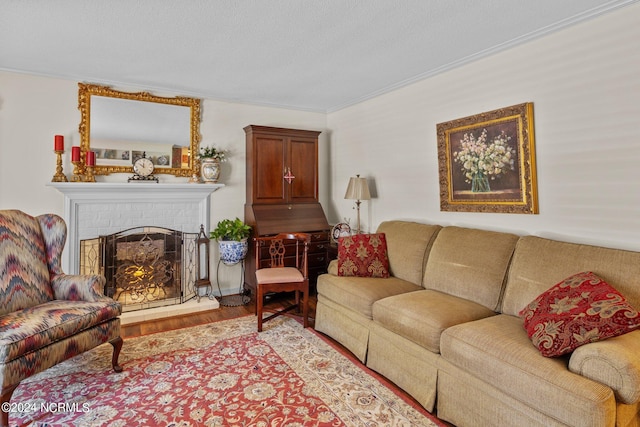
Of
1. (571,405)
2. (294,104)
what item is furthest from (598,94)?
(294,104)

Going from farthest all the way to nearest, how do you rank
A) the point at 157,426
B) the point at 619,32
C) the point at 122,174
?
the point at 122,174
the point at 619,32
the point at 157,426

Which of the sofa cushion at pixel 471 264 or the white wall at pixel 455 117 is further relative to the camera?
the sofa cushion at pixel 471 264

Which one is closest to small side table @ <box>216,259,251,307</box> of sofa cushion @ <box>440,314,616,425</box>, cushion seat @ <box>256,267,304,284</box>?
cushion seat @ <box>256,267,304,284</box>

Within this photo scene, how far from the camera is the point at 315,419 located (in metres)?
1.90

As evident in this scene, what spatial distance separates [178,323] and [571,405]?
318 cm

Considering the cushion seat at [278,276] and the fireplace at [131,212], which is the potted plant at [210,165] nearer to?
the fireplace at [131,212]

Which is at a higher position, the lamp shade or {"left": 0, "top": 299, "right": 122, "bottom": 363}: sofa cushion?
the lamp shade

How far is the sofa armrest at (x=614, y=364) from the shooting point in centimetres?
134

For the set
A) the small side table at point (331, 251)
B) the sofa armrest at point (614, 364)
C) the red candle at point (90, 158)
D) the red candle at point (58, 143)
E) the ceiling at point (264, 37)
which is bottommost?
the sofa armrest at point (614, 364)

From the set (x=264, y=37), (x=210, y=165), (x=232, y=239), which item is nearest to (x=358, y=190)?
(x=232, y=239)

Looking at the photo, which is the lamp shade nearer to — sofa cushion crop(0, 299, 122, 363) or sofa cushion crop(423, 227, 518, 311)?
sofa cushion crop(423, 227, 518, 311)

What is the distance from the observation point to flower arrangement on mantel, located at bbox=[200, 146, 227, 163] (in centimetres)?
403

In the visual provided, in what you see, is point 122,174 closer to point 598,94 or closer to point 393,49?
point 393,49

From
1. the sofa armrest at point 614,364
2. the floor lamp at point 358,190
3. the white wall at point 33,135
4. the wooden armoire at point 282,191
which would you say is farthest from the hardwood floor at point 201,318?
the sofa armrest at point 614,364
